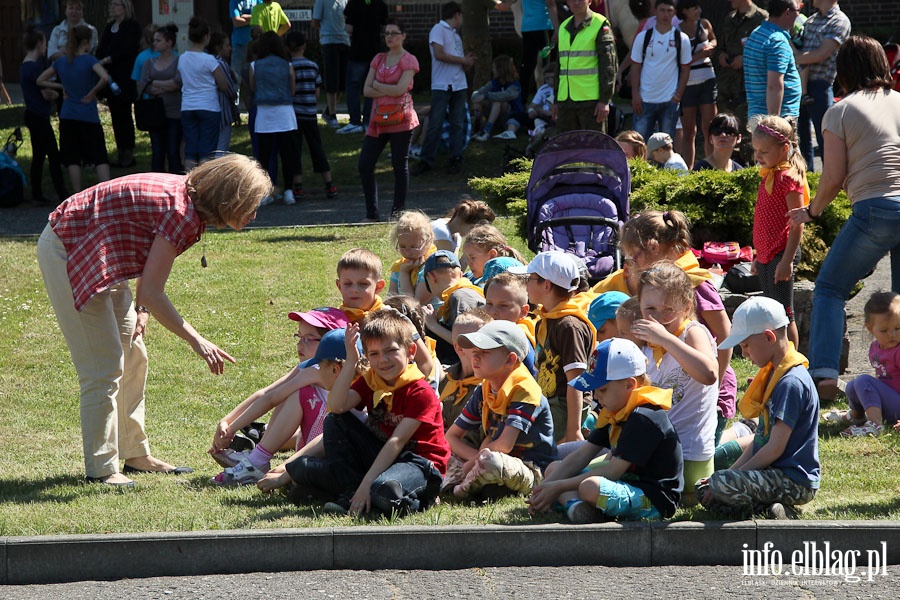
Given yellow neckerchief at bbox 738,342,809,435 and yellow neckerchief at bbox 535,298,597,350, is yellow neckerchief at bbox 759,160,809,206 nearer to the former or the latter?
yellow neckerchief at bbox 535,298,597,350

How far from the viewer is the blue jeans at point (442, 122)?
646 inches

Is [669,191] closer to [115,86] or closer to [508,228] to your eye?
[508,228]

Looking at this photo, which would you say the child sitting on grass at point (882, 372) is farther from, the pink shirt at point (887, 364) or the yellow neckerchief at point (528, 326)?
the yellow neckerchief at point (528, 326)

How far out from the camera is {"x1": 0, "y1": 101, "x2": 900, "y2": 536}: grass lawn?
548 centimetres

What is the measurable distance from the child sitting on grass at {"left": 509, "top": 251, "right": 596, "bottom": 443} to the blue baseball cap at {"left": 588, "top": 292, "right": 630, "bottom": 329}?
0.55ft

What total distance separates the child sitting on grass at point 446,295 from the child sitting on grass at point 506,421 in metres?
1.48

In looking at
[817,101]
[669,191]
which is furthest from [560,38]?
[669,191]

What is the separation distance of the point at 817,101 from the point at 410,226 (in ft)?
22.2

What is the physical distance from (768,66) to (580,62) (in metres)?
2.30

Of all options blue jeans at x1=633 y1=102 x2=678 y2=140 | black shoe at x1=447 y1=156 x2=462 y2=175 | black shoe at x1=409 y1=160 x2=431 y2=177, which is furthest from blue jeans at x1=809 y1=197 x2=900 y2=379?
black shoe at x1=409 y1=160 x2=431 y2=177

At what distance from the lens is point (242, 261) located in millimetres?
12273

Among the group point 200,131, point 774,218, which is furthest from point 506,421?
point 200,131

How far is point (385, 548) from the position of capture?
5.14m

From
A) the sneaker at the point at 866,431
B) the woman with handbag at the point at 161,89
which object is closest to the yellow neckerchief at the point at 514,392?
the sneaker at the point at 866,431
